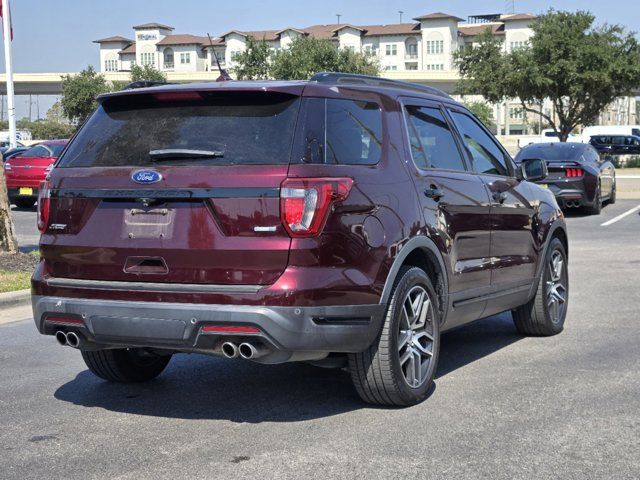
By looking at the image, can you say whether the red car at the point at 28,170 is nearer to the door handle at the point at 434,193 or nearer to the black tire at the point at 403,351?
the door handle at the point at 434,193

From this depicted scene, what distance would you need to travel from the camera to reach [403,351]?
563 centimetres

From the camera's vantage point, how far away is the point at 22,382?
6609mm

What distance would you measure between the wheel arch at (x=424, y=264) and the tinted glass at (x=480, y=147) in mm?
1146

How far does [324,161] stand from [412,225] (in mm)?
787

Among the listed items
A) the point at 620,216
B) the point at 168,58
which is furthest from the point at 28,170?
the point at 168,58

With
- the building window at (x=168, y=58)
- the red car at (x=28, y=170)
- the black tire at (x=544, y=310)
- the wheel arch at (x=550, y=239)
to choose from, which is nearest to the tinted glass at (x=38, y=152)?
the red car at (x=28, y=170)

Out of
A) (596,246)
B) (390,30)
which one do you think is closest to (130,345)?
(596,246)

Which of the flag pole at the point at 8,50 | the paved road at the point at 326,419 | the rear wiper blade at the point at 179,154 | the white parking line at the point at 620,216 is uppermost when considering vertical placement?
the flag pole at the point at 8,50

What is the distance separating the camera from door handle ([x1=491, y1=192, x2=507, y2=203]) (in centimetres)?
692

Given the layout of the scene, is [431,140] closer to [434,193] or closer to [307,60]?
[434,193]

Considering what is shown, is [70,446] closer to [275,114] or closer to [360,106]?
[275,114]

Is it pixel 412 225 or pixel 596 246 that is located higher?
pixel 412 225

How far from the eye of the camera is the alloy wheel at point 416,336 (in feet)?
18.4

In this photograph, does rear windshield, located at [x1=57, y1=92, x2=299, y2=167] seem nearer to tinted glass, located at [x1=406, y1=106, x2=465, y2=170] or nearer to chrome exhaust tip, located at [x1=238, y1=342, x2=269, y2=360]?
chrome exhaust tip, located at [x1=238, y1=342, x2=269, y2=360]
